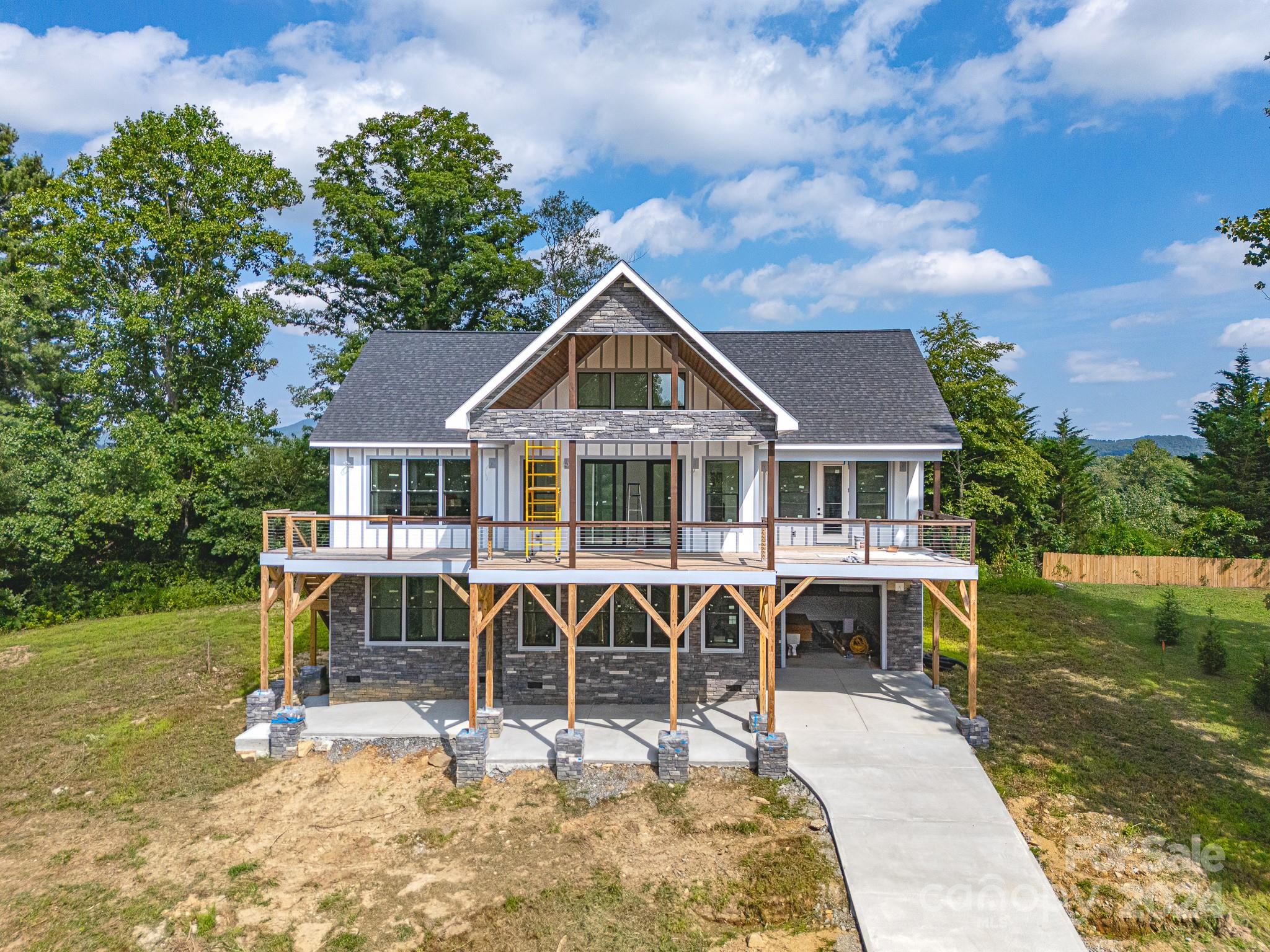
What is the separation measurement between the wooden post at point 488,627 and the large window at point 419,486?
323 cm

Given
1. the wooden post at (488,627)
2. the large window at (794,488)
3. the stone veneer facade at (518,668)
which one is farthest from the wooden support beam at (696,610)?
the large window at (794,488)

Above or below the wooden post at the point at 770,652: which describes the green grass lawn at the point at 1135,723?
below

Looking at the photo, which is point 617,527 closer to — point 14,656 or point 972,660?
point 972,660

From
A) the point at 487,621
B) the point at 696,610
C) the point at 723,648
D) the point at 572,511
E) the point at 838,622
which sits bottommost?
the point at 838,622

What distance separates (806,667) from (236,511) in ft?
69.2

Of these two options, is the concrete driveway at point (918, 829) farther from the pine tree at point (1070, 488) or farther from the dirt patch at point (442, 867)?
the pine tree at point (1070, 488)

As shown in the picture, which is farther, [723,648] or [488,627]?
[723,648]

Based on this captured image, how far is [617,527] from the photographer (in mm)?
13727

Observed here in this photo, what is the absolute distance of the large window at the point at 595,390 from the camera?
14.8 metres

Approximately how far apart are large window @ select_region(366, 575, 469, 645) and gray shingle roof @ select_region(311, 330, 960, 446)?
3247 mm

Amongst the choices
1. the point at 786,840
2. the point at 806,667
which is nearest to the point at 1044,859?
the point at 786,840

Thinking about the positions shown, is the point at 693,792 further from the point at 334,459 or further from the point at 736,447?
the point at 334,459

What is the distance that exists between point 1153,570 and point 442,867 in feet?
104

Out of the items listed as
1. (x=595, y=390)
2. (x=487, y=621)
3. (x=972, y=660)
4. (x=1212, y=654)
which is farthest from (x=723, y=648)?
(x=1212, y=654)
